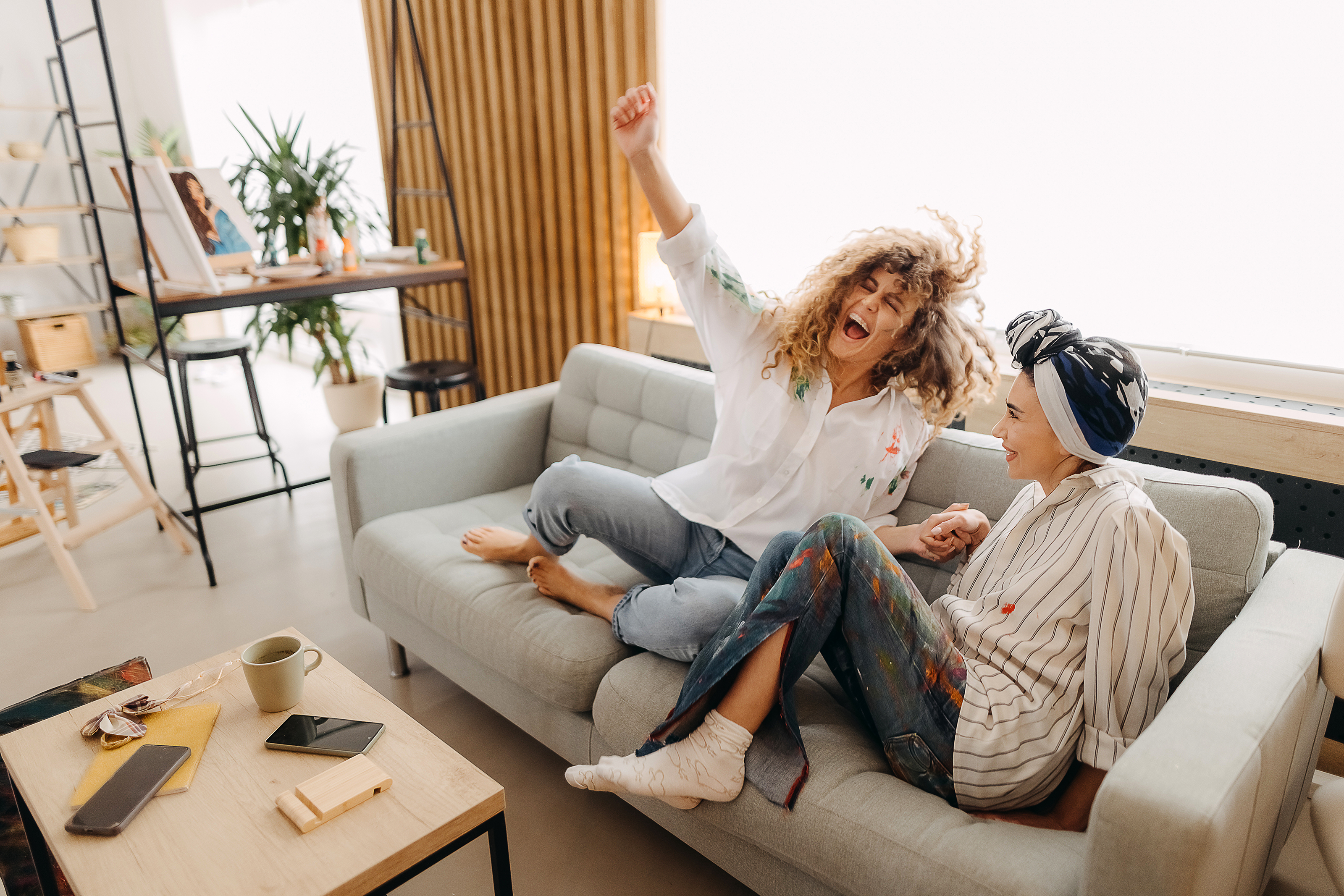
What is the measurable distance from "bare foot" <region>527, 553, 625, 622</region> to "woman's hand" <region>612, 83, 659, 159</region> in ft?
2.84

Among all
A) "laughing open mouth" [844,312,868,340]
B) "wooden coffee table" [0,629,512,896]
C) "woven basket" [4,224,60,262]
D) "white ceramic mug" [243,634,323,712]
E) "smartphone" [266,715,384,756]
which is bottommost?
"wooden coffee table" [0,629,512,896]

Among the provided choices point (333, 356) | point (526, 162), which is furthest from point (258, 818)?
point (333, 356)

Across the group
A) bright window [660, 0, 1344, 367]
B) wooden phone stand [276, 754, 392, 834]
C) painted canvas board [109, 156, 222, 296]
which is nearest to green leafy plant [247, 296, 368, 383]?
painted canvas board [109, 156, 222, 296]

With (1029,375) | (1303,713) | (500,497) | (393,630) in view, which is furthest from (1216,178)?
(393,630)

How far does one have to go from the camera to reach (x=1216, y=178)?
6.61ft

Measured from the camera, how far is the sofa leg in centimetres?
222

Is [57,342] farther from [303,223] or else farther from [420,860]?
[420,860]

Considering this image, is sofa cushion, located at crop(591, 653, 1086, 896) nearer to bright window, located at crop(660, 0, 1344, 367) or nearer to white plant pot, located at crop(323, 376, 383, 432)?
bright window, located at crop(660, 0, 1344, 367)

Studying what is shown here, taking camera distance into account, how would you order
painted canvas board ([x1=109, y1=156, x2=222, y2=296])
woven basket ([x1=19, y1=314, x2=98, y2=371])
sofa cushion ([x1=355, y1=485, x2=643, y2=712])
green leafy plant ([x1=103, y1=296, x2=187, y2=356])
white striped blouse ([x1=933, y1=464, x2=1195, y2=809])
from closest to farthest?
white striped blouse ([x1=933, y1=464, x2=1195, y2=809]) → sofa cushion ([x1=355, y1=485, x2=643, y2=712]) → painted canvas board ([x1=109, y1=156, x2=222, y2=296]) → woven basket ([x1=19, y1=314, x2=98, y2=371]) → green leafy plant ([x1=103, y1=296, x2=187, y2=356])

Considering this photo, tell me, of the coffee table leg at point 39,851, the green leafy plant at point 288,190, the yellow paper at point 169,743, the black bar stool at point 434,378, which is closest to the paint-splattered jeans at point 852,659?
the yellow paper at point 169,743

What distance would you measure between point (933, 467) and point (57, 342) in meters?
6.10

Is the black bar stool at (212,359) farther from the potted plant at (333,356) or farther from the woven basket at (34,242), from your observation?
the woven basket at (34,242)

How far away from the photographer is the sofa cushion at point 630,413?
7.21 feet

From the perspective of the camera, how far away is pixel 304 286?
2.84 m
